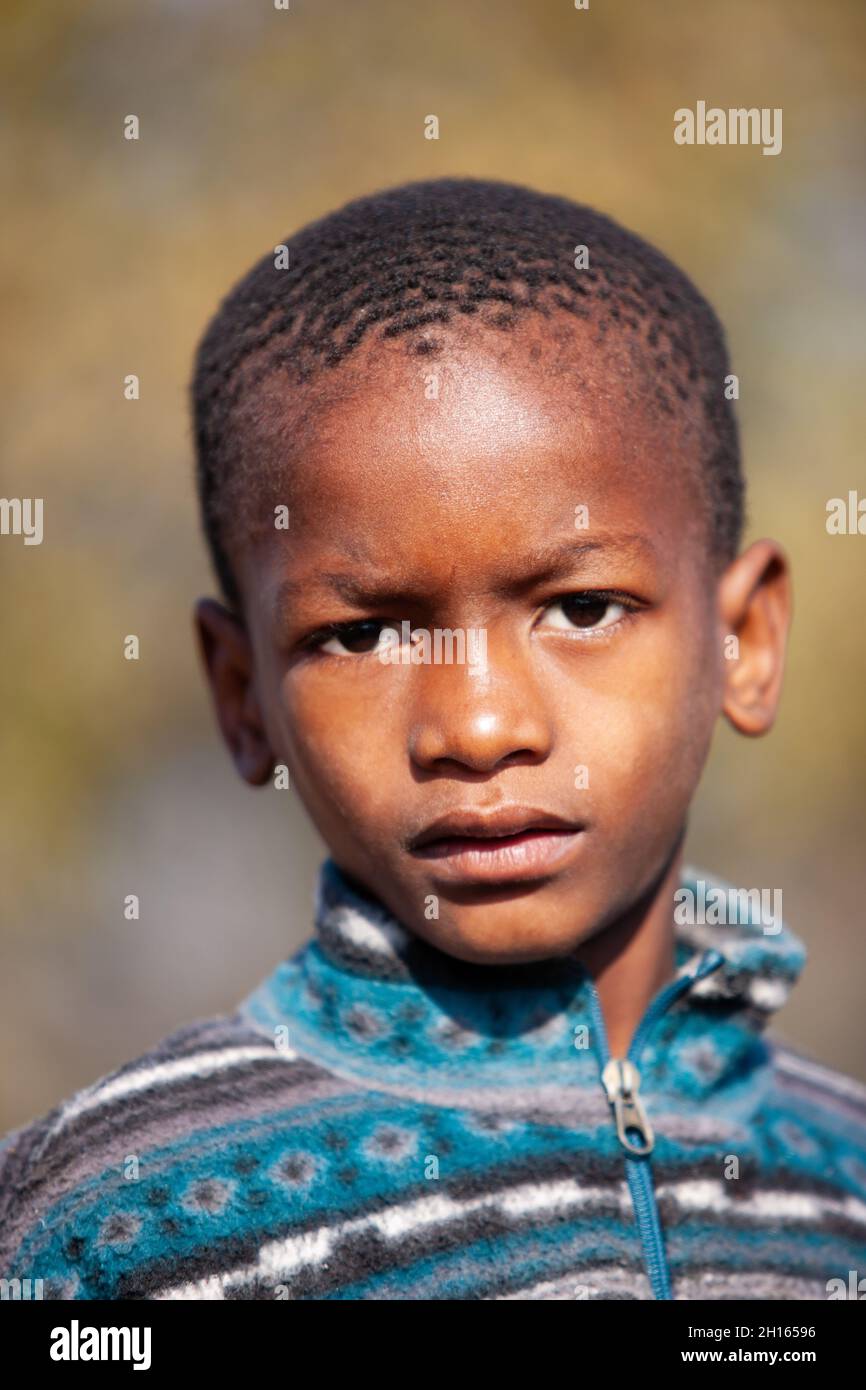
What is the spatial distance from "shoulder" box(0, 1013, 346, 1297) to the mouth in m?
0.34

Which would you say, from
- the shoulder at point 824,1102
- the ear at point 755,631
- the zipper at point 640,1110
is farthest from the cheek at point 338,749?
the shoulder at point 824,1102

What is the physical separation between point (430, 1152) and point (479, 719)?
53 centimetres

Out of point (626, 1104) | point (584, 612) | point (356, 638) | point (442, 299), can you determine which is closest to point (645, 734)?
point (584, 612)

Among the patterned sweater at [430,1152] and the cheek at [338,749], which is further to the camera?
the cheek at [338,749]

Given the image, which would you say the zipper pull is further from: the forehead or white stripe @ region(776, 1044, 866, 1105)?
the forehead

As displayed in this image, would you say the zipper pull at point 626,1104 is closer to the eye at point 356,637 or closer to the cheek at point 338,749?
the cheek at point 338,749

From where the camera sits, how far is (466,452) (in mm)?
1677

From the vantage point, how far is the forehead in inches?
65.9

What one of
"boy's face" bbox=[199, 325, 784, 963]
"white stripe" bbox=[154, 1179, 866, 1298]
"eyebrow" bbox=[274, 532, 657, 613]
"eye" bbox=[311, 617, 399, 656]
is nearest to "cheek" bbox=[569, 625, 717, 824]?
"boy's face" bbox=[199, 325, 784, 963]

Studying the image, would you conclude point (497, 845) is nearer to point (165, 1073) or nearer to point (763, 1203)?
point (165, 1073)

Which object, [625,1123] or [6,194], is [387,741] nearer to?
[625,1123]

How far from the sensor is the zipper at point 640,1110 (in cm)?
176

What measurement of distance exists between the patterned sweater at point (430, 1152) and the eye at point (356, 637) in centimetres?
33

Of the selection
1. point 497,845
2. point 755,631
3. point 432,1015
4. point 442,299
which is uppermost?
point 442,299
